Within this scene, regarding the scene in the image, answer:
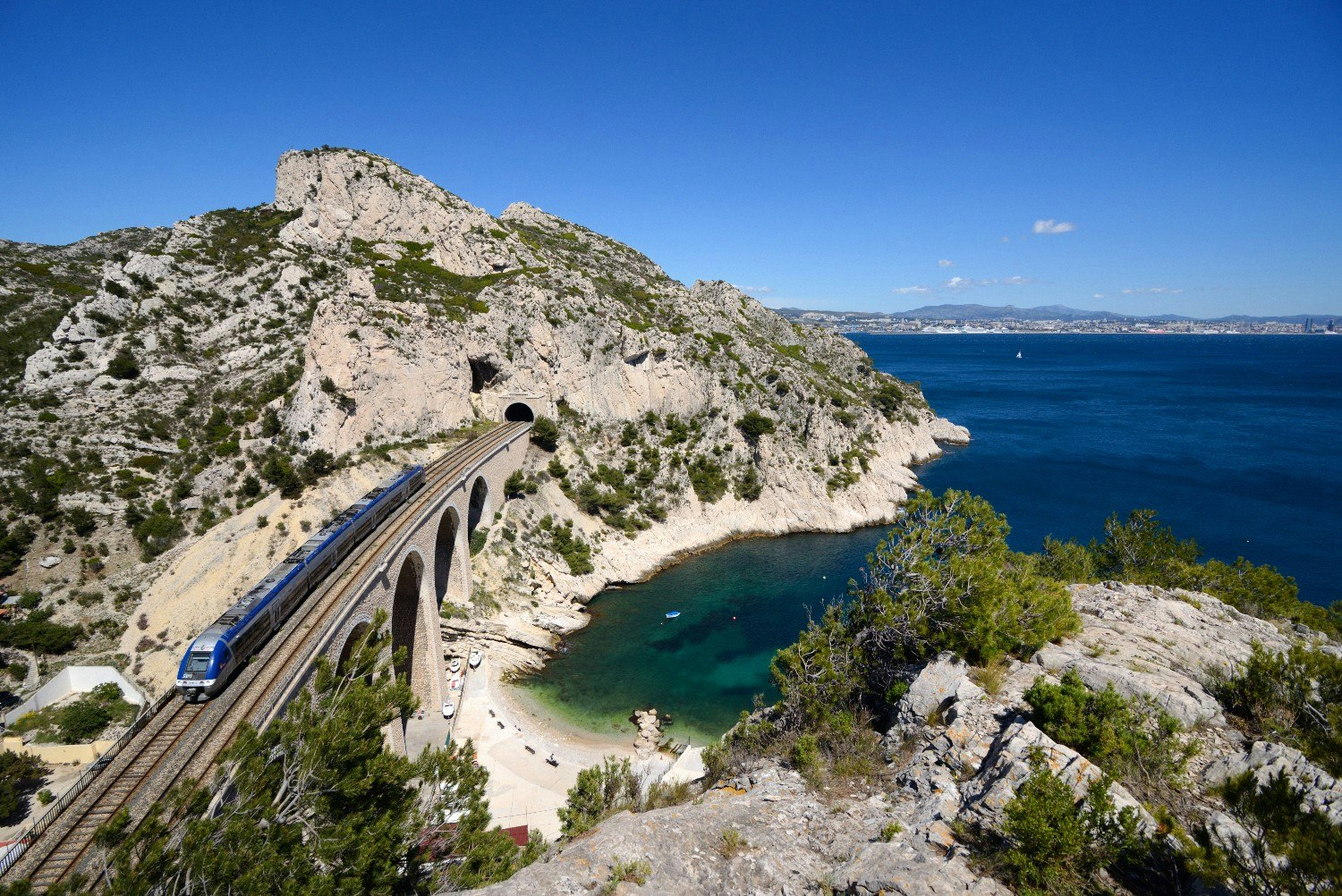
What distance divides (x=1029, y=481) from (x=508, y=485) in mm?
63349

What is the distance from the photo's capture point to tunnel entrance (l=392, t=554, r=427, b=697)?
27.6 metres

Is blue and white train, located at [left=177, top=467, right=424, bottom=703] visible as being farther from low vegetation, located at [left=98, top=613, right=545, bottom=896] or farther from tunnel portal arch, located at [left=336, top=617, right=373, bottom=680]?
low vegetation, located at [left=98, top=613, right=545, bottom=896]

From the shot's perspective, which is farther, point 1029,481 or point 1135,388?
point 1135,388

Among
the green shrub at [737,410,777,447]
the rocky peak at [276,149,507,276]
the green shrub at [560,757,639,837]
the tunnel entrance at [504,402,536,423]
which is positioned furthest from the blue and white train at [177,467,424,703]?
the rocky peak at [276,149,507,276]

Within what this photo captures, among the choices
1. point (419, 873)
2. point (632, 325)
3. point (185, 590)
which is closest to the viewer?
point (419, 873)

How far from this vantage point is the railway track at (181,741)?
10.9 m

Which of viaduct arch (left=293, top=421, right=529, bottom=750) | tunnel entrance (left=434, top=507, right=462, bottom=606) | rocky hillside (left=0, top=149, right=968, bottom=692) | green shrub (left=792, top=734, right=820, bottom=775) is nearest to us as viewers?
green shrub (left=792, top=734, right=820, bottom=775)

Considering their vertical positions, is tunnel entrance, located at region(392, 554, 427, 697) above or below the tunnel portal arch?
below

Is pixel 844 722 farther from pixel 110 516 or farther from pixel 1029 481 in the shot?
pixel 1029 481

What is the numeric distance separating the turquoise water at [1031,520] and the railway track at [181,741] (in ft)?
51.6

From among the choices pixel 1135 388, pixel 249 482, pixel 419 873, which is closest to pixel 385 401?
pixel 249 482

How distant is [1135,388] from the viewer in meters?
131

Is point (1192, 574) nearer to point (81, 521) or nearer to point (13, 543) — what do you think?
point (81, 521)

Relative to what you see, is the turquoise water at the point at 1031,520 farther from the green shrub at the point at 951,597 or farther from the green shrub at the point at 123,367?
the green shrub at the point at 123,367
